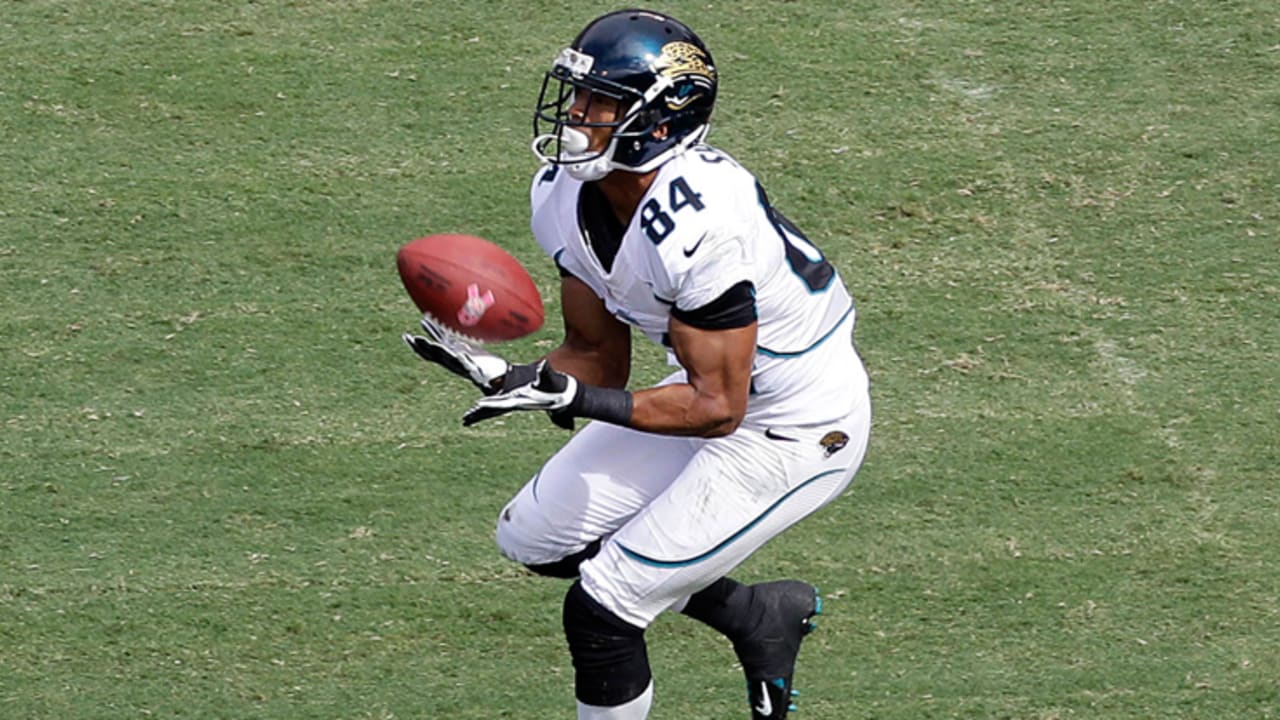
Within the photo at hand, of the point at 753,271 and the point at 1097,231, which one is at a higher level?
the point at 753,271

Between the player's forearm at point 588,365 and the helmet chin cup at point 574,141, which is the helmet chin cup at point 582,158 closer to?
the helmet chin cup at point 574,141

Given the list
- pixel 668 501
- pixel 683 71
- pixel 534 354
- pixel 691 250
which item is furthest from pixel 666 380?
pixel 534 354

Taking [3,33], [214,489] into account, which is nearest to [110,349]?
[214,489]

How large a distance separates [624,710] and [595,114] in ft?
5.29

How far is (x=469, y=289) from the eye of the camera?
5.16 meters

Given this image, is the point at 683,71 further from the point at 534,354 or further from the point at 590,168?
the point at 534,354

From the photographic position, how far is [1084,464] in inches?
275

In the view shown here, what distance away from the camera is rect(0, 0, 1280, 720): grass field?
611 cm

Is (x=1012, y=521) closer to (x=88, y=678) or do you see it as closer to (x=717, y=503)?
(x=717, y=503)

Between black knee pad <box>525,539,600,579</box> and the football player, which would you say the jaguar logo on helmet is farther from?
black knee pad <box>525,539,600,579</box>

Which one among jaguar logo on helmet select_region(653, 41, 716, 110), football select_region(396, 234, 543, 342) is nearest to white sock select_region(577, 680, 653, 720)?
football select_region(396, 234, 543, 342)

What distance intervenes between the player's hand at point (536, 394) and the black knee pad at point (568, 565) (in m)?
0.61

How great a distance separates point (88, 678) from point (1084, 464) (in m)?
3.43

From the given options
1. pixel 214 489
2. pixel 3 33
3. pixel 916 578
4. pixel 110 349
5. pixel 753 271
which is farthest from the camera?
pixel 3 33
